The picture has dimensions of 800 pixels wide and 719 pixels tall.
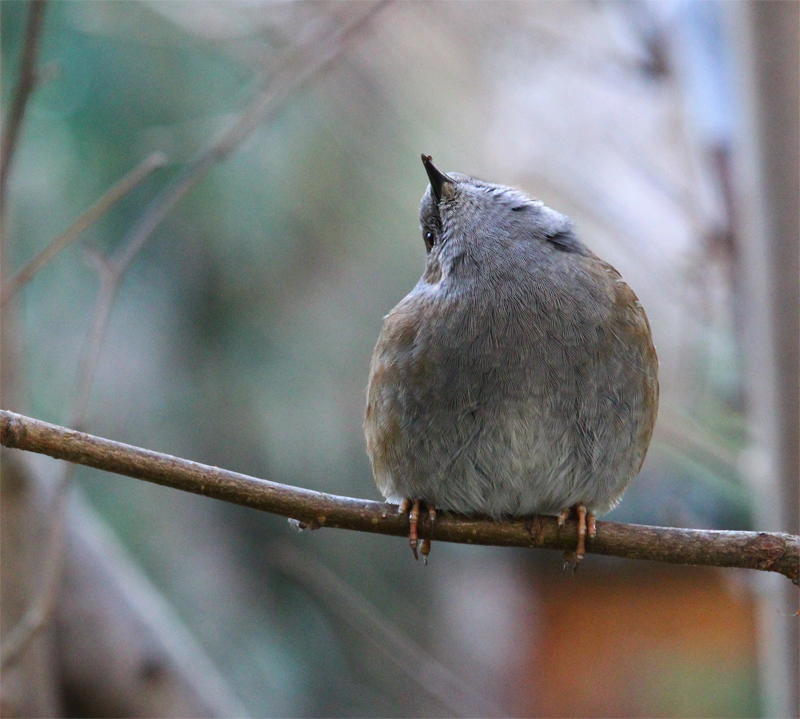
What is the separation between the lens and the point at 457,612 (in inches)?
313

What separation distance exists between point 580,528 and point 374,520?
1.83 ft

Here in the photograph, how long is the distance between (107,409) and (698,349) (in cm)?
445

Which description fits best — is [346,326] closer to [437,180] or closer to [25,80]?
[437,180]

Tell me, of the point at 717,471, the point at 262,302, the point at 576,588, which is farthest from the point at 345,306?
the point at 717,471

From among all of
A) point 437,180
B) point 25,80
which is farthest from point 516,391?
point 25,80

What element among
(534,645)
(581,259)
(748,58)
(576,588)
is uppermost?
(748,58)

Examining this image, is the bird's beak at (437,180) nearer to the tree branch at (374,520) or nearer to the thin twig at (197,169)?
the thin twig at (197,169)

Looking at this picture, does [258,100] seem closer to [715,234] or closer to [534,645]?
[715,234]

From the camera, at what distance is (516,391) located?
7.50 feet

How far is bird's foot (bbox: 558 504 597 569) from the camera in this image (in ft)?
7.21

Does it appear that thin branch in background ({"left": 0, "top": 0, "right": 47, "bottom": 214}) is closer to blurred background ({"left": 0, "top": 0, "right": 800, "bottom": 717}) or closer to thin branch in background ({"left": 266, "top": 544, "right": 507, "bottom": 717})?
blurred background ({"left": 0, "top": 0, "right": 800, "bottom": 717})

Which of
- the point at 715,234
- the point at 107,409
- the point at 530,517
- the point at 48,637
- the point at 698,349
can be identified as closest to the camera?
the point at 530,517

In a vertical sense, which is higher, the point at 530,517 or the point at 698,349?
the point at 698,349

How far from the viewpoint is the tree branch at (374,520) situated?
1.75 meters
